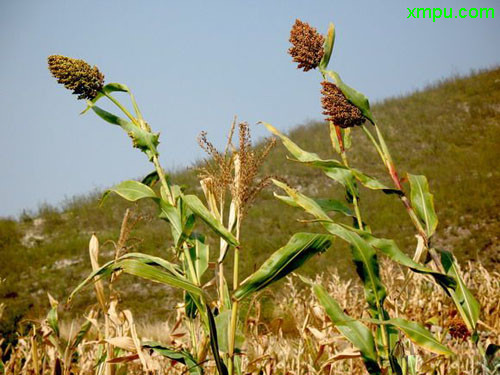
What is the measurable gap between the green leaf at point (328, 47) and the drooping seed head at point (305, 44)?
0.01m

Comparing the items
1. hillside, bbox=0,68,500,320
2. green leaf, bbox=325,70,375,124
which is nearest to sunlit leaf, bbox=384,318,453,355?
green leaf, bbox=325,70,375,124

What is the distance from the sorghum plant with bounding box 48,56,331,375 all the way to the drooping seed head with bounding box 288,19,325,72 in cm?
28

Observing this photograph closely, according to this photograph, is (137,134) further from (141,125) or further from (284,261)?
(284,261)

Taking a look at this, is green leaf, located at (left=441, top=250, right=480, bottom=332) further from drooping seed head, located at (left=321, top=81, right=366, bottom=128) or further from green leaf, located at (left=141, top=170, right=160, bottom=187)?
green leaf, located at (left=141, top=170, right=160, bottom=187)

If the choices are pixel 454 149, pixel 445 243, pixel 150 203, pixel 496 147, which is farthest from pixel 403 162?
pixel 150 203

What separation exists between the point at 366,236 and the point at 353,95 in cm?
40

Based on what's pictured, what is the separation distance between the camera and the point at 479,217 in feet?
34.3

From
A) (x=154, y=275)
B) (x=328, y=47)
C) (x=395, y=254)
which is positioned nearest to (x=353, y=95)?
(x=328, y=47)

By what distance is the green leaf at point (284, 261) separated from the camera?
126cm

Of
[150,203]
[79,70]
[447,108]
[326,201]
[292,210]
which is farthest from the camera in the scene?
[447,108]

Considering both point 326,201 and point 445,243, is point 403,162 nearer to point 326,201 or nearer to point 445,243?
point 445,243

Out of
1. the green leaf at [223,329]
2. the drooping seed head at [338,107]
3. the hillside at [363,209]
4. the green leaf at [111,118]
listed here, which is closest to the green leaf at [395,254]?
the drooping seed head at [338,107]

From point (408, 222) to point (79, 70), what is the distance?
413 inches

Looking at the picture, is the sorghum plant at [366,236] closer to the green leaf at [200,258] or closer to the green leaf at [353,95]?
the green leaf at [353,95]
